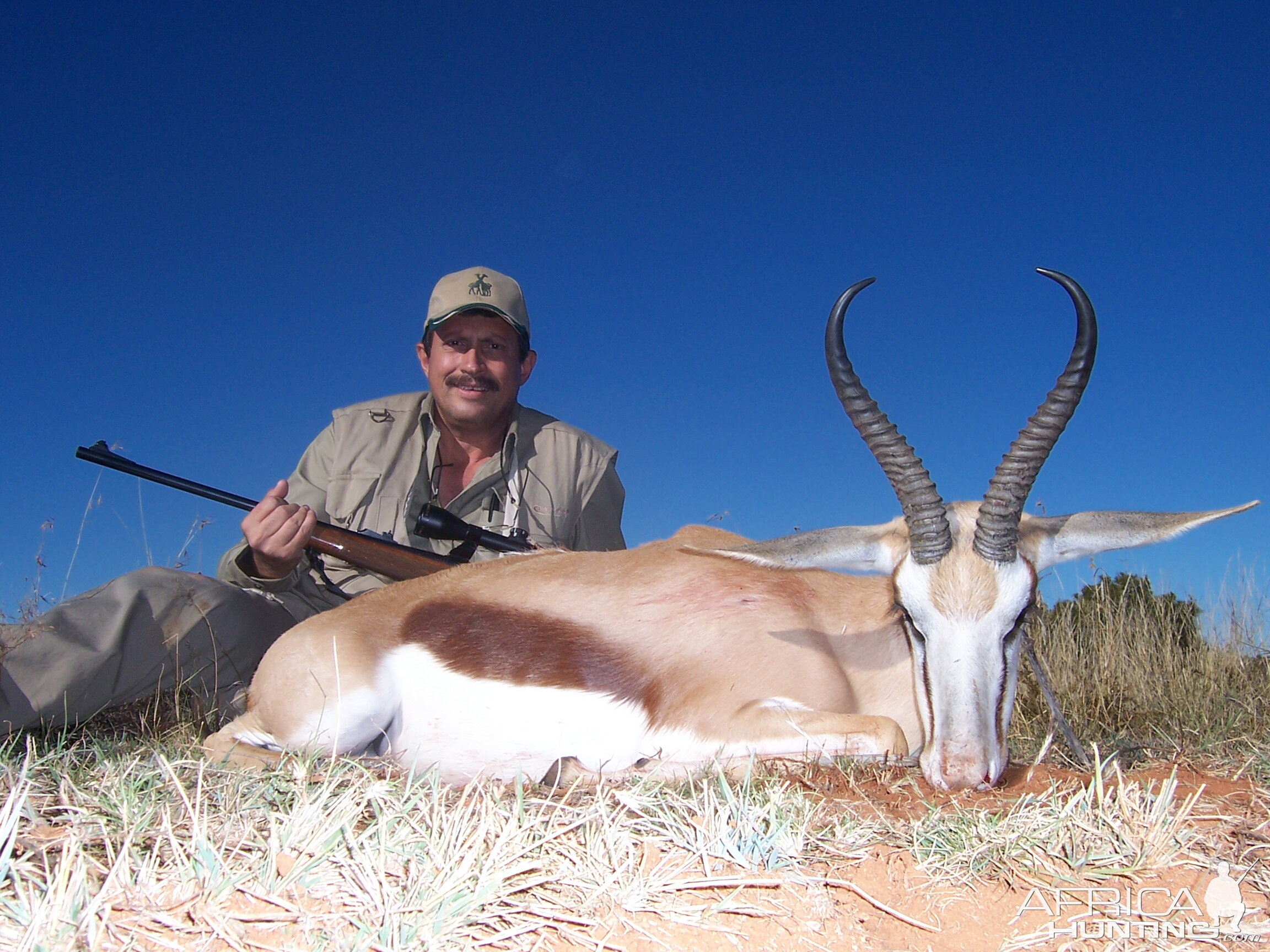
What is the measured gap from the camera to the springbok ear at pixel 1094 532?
3.23 meters

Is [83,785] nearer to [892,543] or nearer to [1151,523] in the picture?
[892,543]

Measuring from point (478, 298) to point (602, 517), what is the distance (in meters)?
1.75

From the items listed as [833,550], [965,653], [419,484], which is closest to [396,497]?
[419,484]

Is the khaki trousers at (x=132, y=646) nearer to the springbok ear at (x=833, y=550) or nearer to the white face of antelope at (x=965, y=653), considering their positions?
the springbok ear at (x=833, y=550)

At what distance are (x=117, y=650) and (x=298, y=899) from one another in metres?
3.16

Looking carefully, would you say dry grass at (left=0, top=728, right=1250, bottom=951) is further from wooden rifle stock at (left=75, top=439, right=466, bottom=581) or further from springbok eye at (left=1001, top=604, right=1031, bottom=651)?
wooden rifle stock at (left=75, top=439, right=466, bottom=581)

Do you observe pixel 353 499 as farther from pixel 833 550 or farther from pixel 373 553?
pixel 833 550

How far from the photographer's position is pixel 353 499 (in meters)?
5.62

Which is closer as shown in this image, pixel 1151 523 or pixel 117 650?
pixel 1151 523

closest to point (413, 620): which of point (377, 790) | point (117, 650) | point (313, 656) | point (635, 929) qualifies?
point (313, 656)

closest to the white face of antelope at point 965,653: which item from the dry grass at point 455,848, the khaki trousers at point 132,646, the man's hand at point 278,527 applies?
the dry grass at point 455,848

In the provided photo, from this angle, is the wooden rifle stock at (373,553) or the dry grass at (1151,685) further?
the wooden rifle stock at (373,553)

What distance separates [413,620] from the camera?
3.58 metres

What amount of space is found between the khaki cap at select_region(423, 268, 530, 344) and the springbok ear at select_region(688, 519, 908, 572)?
3054 mm
